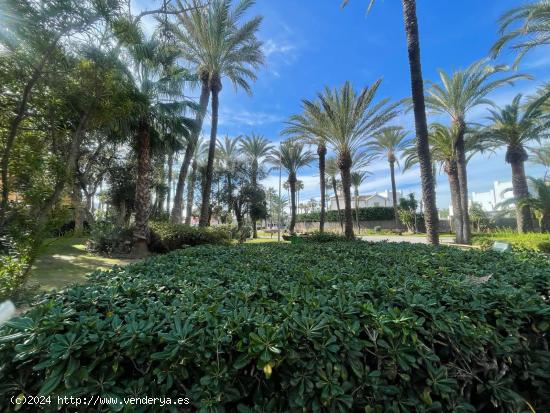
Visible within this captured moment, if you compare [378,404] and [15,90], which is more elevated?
[15,90]

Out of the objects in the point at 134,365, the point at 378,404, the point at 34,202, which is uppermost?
the point at 34,202

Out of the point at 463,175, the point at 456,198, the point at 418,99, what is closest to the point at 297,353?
the point at 418,99

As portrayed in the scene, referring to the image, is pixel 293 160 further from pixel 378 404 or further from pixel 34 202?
pixel 378 404

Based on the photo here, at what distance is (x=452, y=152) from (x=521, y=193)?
5133 millimetres

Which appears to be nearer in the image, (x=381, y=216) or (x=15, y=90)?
(x=15, y=90)

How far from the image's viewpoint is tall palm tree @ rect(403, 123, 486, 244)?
17.5 m

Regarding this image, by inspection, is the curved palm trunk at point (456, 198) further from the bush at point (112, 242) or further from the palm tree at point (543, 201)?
the bush at point (112, 242)

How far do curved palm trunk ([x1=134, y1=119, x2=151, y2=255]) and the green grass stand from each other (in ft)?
3.87

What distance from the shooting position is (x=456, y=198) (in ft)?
59.0

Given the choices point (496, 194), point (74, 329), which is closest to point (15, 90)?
point (74, 329)

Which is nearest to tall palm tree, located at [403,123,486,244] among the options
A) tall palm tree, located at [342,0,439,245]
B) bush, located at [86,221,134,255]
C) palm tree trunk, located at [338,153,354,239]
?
palm tree trunk, located at [338,153,354,239]

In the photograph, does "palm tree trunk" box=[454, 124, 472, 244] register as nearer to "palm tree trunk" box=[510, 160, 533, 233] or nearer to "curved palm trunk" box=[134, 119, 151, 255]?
"palm tree trunk" box=[510, 160, 533, 233]

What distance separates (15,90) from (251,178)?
23.8 m

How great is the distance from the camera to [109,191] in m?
19.2
